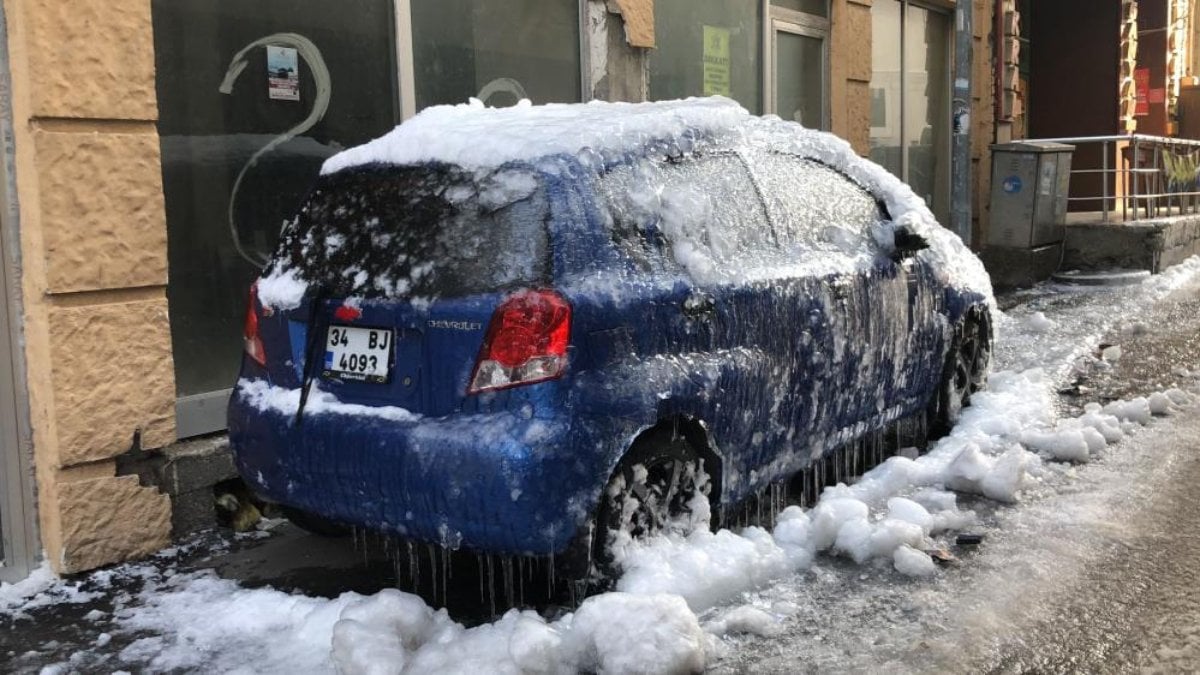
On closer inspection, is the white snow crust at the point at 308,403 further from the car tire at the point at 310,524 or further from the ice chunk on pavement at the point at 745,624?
the ice chunk on pavement at the point at 745,624

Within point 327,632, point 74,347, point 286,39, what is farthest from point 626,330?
point 286,39

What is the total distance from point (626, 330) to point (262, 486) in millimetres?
1437

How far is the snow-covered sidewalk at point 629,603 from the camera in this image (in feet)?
11.0


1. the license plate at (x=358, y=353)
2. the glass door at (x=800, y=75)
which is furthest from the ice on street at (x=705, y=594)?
the glass door at (x=800, y=75)

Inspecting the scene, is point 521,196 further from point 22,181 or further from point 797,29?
point 797,29

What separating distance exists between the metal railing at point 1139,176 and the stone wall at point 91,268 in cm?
1184

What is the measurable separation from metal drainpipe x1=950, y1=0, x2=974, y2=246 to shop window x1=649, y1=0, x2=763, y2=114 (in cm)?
185

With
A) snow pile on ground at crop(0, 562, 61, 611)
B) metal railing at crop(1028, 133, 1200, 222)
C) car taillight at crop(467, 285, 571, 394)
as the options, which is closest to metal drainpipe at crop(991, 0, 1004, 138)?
metal railing at crop(1028, 133, 1200, 222)

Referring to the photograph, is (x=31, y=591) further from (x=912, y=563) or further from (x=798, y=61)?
(x=798, y=61)

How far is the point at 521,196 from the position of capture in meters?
3.76

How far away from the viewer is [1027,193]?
523 inches

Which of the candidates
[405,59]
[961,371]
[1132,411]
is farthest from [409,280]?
[1132,411]

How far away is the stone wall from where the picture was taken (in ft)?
14.7

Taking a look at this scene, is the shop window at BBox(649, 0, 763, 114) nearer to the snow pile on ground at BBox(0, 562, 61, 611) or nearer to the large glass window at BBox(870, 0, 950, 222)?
the large glass window at BBox(870, 0, 950, 222)
